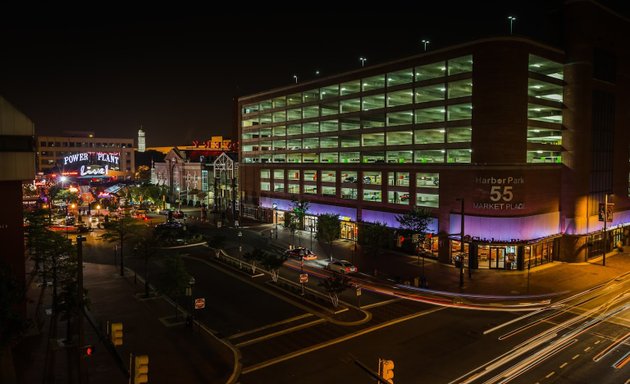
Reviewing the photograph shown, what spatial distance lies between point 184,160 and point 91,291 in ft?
295

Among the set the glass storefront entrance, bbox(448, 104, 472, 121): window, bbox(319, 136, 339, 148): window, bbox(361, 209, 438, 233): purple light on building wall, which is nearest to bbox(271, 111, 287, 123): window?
bbox(319, 136, 339, 148): window

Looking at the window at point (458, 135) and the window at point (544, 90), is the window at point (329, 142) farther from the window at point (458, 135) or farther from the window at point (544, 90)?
the window at point (544, 90)

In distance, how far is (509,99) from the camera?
167 ft

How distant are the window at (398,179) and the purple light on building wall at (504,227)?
30.8 ft

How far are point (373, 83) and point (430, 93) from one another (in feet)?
32.2

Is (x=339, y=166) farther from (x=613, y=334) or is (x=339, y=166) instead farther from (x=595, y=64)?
(x=613, y=334)

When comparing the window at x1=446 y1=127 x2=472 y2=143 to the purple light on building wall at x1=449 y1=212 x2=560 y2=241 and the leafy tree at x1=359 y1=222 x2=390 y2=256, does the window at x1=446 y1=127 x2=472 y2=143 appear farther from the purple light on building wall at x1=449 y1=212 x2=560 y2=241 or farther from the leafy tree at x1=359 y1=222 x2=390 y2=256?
the leafy tree at x1=359 y1=222 x2=390 y2=256

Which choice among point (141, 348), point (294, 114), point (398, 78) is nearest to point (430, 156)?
point (398, 78)

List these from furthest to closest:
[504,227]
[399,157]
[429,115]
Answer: [399,157] < [429,115] < [504,227]

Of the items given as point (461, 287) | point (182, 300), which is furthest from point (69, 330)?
point (461, 287)

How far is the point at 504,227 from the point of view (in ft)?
164

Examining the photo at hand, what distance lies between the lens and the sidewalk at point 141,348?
23453mm

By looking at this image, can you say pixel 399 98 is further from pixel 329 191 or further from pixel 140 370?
pixel 140 370

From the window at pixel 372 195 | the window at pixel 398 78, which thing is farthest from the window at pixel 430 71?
the window at pixel 372 195
